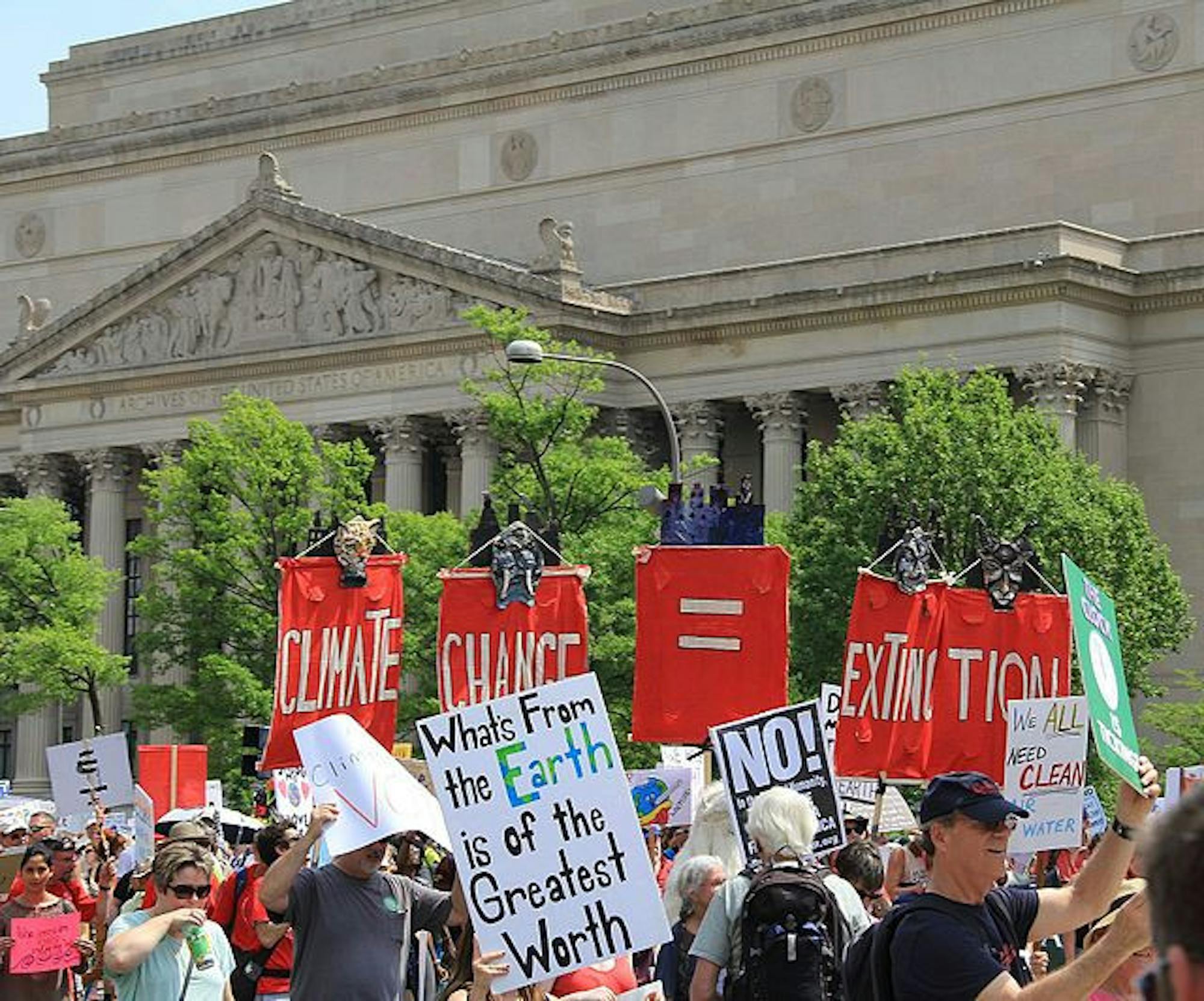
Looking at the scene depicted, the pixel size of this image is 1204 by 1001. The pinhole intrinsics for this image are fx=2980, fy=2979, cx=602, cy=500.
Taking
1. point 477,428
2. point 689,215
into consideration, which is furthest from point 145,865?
point 689,215

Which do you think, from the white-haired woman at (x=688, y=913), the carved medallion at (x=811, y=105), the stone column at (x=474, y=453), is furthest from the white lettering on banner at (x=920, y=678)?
the carved medallion at (x=811, y=105)

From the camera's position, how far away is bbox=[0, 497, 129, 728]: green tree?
5650 centimetres

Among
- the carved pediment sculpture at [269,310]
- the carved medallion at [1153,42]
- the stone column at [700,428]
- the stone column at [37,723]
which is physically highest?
the carved medallion at [1153,42]

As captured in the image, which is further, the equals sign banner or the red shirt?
the equals sign banner

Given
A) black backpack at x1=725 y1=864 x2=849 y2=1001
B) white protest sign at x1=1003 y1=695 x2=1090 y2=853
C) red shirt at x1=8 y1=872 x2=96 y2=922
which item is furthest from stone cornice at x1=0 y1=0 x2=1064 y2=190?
black backpack at x1=725 y1=864 x2=849 y2=1001

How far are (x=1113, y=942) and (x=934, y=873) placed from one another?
1026 mm

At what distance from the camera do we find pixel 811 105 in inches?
2677

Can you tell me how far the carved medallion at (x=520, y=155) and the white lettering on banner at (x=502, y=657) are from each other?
53132 millimetres

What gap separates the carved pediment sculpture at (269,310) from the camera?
63531mm

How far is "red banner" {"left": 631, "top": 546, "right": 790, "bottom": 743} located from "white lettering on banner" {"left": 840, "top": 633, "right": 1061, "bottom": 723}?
1237 millimetres

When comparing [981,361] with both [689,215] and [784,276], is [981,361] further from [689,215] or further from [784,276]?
[689,215]

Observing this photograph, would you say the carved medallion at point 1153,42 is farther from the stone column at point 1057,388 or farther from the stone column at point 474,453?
the stone column at point 474,453

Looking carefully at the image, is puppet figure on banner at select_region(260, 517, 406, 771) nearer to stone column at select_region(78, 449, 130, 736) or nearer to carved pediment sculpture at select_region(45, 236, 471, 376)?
carved pediment sculpture at select_region(45, 236, 471, 376)

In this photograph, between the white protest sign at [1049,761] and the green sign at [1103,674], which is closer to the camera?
the green sign at [1103,674]
